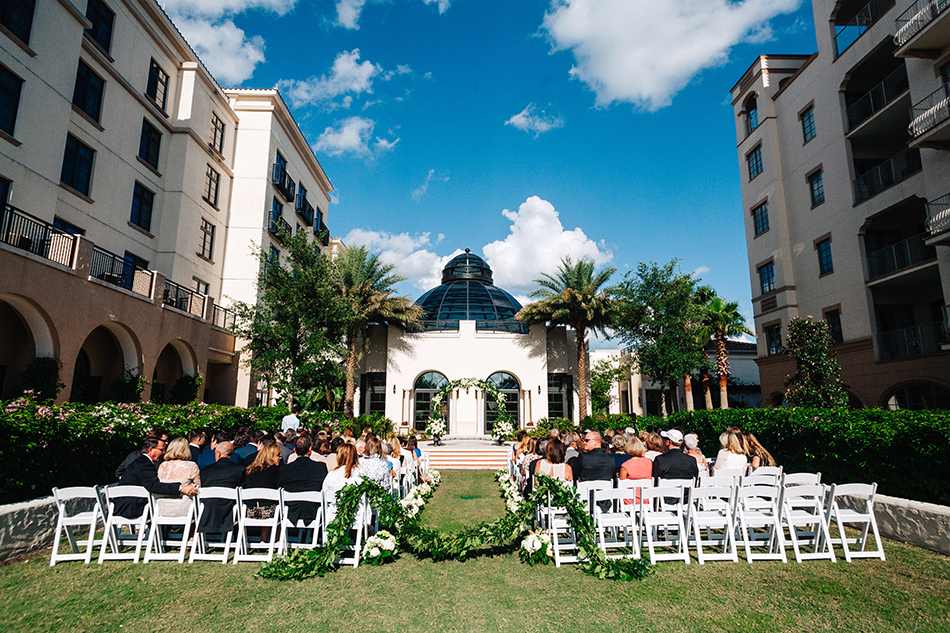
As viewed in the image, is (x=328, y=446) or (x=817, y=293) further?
(x=817, y=293)

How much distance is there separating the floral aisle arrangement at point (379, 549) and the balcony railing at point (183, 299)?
573 inches

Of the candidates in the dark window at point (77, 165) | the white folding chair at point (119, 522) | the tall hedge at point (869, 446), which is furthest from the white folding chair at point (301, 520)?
the dark window at point (77, 165)

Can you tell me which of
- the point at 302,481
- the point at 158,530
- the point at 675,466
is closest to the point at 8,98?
the point at 158,530

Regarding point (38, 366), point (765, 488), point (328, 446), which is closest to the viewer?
point (765, 488)

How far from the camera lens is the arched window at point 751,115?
24.8 m

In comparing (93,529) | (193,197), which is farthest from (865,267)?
(193,197)

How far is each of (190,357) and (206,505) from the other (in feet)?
46.8

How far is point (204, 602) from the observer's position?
15.6 feet

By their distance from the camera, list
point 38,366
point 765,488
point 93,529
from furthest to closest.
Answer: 1. point 38,366
2. point 765,488
3. point 93,529

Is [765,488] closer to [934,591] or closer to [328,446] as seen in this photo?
[934,591]

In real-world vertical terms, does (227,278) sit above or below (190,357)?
above

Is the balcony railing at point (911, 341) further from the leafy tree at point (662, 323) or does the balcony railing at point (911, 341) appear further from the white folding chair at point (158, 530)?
the white folding chair at point (158, 530)

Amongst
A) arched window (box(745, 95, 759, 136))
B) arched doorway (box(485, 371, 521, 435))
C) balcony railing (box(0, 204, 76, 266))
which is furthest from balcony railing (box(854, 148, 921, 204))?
balcony railing (box(0, 204, 76, 266))

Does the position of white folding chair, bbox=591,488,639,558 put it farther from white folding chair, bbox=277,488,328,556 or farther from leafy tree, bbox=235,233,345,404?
leafy tree, bbox=235,233,345,404
